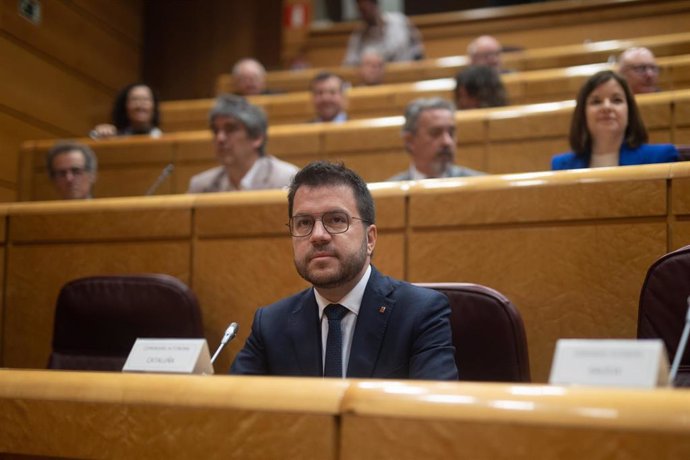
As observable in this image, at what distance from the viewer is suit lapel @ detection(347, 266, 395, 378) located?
716mm

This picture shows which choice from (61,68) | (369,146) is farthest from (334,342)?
(61,68)

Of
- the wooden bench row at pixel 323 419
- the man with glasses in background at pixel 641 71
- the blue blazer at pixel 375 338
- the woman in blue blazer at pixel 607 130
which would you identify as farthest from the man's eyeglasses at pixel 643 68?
the wooden bench row at pixel 323 419

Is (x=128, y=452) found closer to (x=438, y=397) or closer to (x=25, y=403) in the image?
(x=25, y=403)

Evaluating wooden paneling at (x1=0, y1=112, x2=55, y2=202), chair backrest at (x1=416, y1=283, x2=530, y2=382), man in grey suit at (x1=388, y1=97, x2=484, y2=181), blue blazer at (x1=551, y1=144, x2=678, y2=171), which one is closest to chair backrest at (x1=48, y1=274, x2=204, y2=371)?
chair backrest at (x1=416, y1=283, x2=530, y2=382)

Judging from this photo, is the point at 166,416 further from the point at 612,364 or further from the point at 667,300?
the point at 667,300

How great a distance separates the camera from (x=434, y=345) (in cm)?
70

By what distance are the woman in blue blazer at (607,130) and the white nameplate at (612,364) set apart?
0.78 metres

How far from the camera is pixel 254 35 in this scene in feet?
10.5

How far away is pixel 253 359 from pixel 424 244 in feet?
1.11

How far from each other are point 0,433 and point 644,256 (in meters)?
0.70

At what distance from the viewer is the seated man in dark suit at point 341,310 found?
72 cm

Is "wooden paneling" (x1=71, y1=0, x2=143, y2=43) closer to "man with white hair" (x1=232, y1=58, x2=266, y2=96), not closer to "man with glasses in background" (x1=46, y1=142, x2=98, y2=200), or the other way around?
"man with white hair" (x1=232, y1=58, x2=266, y2=96)

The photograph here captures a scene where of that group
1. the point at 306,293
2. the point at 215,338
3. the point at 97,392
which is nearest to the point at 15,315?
the point at 215,338

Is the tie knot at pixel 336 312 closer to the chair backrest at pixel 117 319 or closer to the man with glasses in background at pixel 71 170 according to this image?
the chair backrest at pixel 117 319
